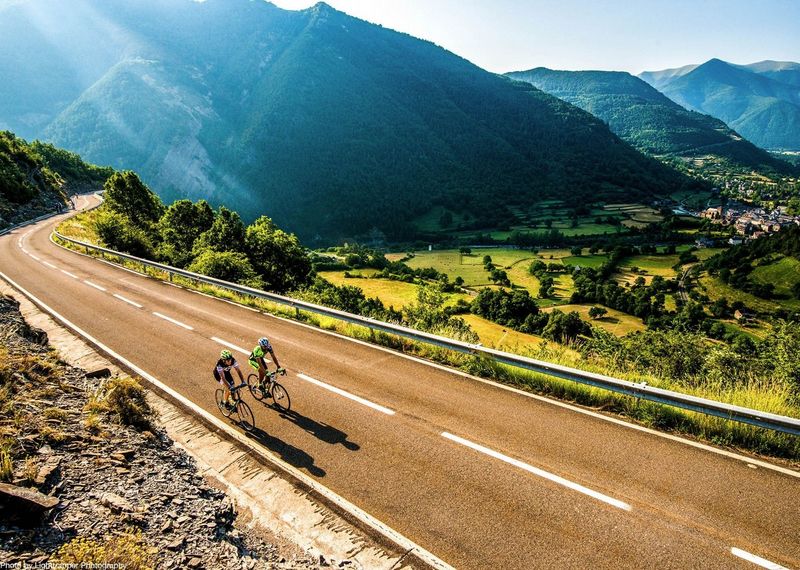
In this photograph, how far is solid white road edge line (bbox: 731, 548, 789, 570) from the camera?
187 inches

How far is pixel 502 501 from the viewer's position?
242 inches

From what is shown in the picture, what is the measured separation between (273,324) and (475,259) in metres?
119

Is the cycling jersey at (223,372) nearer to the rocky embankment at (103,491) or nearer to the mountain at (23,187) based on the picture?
the rocky embankment at (103,491)

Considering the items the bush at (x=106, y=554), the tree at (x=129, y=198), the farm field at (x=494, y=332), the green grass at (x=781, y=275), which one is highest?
the tree at (x=129, y=198)

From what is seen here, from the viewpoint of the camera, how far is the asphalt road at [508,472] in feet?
17.2

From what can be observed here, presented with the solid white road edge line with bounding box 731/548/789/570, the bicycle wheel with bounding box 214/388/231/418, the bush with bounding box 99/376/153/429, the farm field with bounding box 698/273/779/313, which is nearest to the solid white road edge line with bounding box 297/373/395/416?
the bicycle wheel with bounding box 214/388/231/418

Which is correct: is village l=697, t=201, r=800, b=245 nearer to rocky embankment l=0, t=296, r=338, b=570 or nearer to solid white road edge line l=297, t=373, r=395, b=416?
solid white road edge line l=297, t=373, r=395, b=416

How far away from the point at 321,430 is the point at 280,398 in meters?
1.71

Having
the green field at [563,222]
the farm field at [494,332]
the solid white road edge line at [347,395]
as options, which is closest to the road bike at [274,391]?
the solid white road edge line at [347,395]

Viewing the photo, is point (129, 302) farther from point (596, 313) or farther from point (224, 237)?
point (596, 313)

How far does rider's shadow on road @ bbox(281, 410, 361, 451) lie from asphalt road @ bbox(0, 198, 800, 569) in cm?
4

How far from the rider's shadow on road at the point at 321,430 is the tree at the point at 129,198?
55166mm

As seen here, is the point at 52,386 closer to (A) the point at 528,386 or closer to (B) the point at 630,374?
(A) the point at 528,386

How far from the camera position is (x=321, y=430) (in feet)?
27.8
